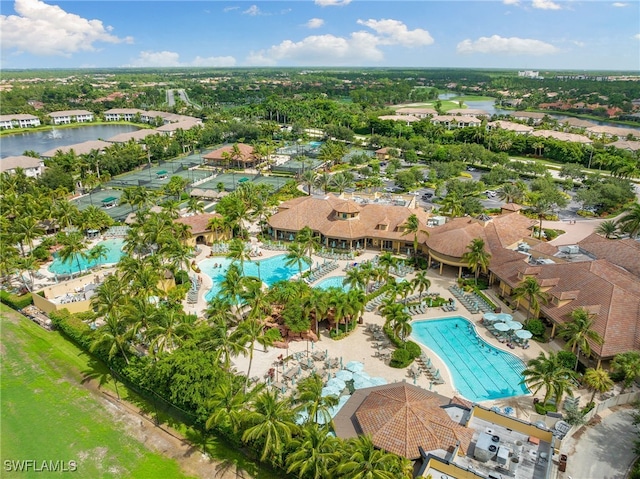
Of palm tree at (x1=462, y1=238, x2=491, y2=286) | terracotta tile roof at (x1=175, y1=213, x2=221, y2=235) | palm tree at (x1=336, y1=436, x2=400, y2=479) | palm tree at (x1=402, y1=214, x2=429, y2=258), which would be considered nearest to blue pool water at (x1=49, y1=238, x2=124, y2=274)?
terracotta tile roof at (x1=175, y1=213, x2=221, y2=235)

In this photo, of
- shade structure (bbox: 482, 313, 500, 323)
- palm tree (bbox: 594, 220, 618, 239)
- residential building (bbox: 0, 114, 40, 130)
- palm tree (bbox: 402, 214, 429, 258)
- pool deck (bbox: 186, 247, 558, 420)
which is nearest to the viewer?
pool deck (bbox: 186, 247, 558, 420)

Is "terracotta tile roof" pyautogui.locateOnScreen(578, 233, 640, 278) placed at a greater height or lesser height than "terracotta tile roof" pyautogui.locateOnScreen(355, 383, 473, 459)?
greater

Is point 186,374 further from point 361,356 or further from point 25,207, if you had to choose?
Answer: point 25,207

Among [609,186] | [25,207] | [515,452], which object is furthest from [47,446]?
[609,186]

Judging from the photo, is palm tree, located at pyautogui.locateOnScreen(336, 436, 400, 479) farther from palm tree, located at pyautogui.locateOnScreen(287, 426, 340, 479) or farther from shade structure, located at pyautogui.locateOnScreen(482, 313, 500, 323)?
shade structure, located at pyautogui.locateOnScreen(482, 313, 500, 323)

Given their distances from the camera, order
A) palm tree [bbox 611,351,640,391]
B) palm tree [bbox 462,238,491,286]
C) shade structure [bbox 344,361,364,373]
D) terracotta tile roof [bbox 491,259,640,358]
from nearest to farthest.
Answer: palm tree [bbox 611,351,640,391] → shade structure [bbox 344,361,364,373] → terracotta tile roof [bbox 491,259,640,358] → palm tree [bbox 462,238,491,286]

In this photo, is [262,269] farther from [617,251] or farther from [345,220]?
[617,251]

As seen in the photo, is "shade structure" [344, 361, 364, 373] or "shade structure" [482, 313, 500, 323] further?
"shade structure" [482, 313, 500, 323]
